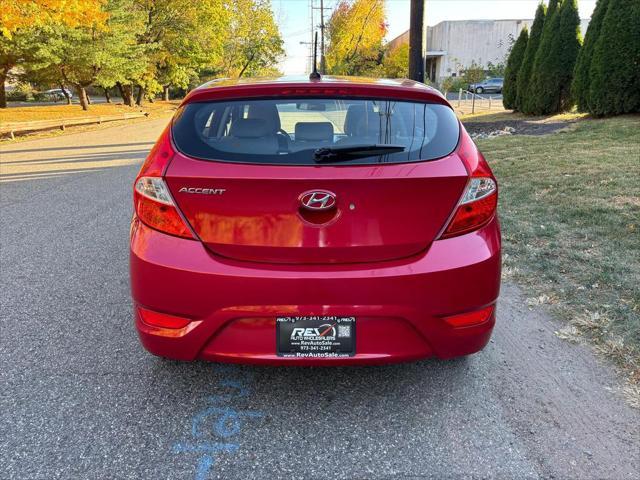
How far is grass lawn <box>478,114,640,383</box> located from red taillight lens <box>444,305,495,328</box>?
A: 103 cm

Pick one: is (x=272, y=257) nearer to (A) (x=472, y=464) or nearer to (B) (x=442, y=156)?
(B) (x=442, y=156)

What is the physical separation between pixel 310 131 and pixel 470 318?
1.26 metres

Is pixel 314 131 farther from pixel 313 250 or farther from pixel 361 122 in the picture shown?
pixel 313 250

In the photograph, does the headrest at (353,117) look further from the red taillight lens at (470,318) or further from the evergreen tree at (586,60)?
the evergreen tree at (586,60)

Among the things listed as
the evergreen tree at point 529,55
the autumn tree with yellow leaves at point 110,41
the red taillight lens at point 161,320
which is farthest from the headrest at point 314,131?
the evergreen tree at point 529,55

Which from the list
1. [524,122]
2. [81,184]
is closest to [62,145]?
[81,184]

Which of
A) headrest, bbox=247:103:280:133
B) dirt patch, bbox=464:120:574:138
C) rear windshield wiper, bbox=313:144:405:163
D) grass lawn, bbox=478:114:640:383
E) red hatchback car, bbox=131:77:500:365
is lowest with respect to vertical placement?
dirt patch, bbox=464:120:574:138

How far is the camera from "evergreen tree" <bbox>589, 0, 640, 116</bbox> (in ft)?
40.0

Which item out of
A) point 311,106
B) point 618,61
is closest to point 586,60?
point 618,61

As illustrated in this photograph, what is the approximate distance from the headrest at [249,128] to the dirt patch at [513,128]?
11.8 meters

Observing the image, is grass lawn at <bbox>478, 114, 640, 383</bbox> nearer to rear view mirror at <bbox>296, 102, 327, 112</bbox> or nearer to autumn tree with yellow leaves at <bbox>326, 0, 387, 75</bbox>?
rear view mirror at <bbox>296, 102, 327, 112</bbox>

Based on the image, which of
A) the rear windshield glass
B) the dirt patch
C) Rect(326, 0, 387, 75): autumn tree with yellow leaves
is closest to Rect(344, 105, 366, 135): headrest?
the rear windshield glass

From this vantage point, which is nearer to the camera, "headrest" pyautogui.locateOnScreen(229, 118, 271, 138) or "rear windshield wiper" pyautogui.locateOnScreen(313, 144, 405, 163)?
"rear windshield wiper" pyautogui.locateOnScreen(313, 144, 405, 163)

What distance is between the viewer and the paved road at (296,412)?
2166 millimetres
